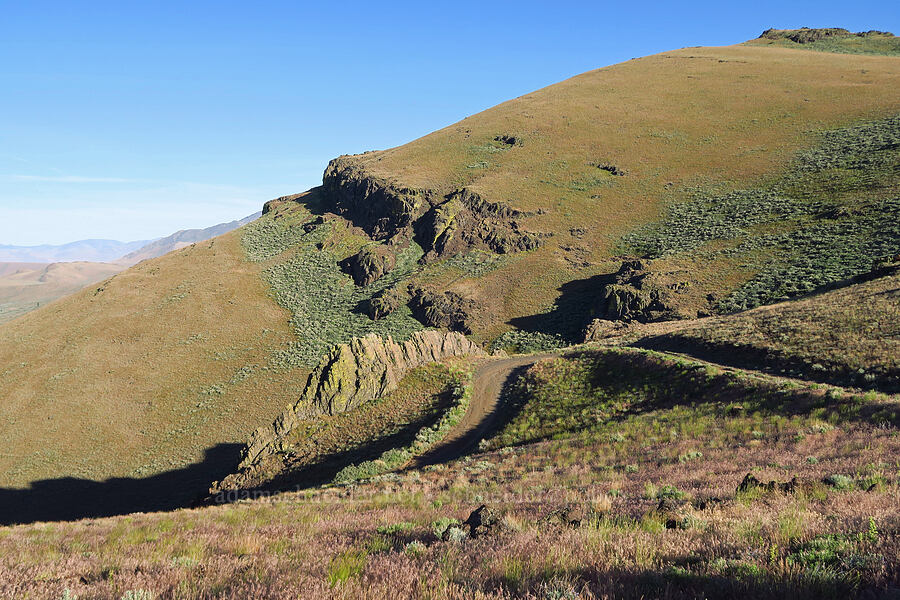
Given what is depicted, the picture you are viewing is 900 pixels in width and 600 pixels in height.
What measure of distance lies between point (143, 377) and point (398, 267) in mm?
35451

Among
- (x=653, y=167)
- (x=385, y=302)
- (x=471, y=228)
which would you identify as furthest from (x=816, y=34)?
(x=385, y=302)

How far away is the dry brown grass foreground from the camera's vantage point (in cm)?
3703

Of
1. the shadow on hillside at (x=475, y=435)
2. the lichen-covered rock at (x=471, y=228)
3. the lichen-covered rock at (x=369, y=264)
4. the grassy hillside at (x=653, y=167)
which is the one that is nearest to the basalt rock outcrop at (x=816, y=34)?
the grassy hillside at (x=653, y=167)

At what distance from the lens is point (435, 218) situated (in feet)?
225

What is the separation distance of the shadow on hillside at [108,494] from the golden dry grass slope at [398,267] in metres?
1.63

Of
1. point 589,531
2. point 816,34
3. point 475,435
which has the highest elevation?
point 816,34

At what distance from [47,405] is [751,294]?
72.7m

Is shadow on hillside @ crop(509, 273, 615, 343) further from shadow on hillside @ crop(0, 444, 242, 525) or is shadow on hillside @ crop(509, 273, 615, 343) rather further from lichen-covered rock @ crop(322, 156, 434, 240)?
shadow on hillside @ crop(0, 444, 242, 525)

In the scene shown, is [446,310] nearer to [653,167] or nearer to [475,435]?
[475,435]

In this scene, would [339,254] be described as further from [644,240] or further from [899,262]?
[899,262]

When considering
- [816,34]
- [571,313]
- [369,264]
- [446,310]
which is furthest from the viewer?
[816,34]

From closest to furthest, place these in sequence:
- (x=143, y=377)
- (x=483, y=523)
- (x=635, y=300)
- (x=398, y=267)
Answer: (x=483, y=523)
(x=635, y=300)
(x=143, y=377)
(x=398, y=267)

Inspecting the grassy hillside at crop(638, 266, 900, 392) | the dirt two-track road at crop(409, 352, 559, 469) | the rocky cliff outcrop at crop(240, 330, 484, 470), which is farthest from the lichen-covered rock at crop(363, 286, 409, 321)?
the grassy hillside at crop(638, 266, 900, 392)

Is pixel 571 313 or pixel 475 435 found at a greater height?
pixel 571 313
